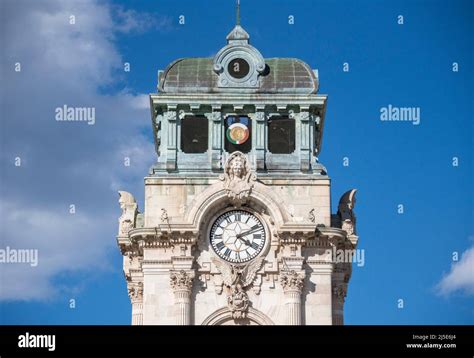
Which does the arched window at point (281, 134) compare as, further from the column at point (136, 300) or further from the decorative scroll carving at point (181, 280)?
the column at point (136, 300)

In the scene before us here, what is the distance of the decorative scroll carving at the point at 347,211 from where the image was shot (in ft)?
289

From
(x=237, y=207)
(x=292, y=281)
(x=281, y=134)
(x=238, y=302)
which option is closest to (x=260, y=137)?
(x=281, y=134)

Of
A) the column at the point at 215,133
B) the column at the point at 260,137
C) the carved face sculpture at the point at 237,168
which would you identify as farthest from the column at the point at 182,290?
the column at the point at 260,137

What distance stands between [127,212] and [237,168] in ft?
21.9

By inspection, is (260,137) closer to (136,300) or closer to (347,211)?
(347,211)

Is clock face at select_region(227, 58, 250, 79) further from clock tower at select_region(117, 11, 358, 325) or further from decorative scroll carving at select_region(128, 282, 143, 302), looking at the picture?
decorative scroll carving at select_region(128, 282, 143, 302)

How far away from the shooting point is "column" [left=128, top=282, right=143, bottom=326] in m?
89.7

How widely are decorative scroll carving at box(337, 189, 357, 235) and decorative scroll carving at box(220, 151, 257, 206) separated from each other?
503cm

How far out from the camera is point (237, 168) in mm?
85750

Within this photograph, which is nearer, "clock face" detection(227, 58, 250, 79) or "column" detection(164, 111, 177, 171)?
"column" detection(164, 111, 177, 171)

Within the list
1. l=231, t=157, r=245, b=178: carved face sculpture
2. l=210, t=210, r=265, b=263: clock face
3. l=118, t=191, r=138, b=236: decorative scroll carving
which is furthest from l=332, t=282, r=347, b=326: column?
l=118, t=191, r=138, b=236: decorative scroll carving
